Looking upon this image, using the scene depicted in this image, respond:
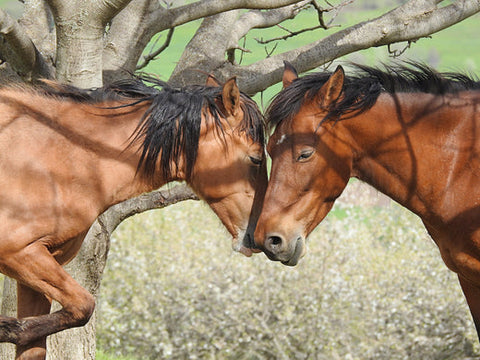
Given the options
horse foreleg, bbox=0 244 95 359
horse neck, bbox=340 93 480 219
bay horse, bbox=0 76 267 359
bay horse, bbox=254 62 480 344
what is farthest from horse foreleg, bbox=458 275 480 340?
horse foreleg, bbox=0 244 95 359

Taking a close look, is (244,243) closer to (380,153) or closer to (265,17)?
(380,153)

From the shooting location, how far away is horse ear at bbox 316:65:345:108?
12.1 ft

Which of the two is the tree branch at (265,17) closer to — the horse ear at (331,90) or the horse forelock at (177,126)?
the horse forelock at (177,126)

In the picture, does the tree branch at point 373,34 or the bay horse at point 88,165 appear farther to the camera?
the tree branch at point 373,34

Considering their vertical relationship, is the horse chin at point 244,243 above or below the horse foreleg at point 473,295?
above

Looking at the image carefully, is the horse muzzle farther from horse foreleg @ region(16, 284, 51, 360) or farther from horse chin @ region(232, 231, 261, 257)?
horse foreleg @ region(16, 284, 51, 360)

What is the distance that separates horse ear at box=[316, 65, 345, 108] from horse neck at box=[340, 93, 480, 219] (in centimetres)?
15

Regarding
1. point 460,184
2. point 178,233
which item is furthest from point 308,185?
point 178,233

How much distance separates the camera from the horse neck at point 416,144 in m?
3.67

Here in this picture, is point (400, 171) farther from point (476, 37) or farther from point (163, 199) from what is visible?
point (476, 37)

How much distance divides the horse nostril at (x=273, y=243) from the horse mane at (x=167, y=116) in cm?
65

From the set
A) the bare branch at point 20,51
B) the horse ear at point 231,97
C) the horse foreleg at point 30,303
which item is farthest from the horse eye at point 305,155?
the bare branch at point 20,51

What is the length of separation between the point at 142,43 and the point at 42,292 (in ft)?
7.63

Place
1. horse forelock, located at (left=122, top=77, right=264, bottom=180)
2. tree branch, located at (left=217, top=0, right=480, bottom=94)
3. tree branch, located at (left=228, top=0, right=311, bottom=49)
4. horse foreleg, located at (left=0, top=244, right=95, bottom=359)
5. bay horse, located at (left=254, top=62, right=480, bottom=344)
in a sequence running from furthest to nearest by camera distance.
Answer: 1. tree branch, located at (left=228, top=0, right=311, bottom=49)
2. tree branch, located at (left=217, top=0, right=480, bottom=94)
3. horse forelock, located at (left=122, top=77, right=264, bottom=180)
4. bay horse, located at (left=254, top=62, right=480, bottom=344)
5. horse foreleg, located at (left=0, top=244, right=95, bottom=359)
